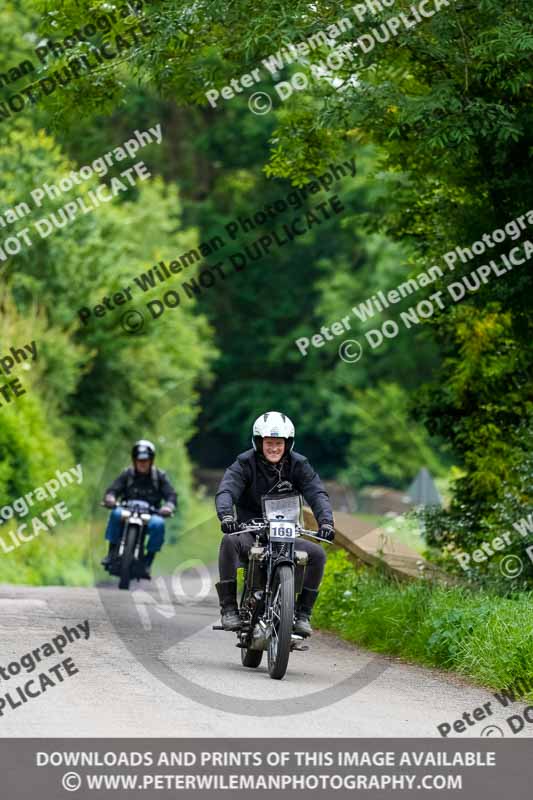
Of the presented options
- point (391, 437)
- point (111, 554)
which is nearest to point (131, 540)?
point (111, 554)

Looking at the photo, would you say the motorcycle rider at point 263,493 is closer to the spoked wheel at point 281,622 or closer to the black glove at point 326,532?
the black glove at point 326,532

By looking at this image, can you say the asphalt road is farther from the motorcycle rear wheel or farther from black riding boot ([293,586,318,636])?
black riding boot ([293,586,318,636])

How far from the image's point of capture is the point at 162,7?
13906 mm

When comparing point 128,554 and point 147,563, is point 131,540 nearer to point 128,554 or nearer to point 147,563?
point 128,554

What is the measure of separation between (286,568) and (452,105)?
4539 mm

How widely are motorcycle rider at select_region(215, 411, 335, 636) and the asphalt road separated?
1.91 feet

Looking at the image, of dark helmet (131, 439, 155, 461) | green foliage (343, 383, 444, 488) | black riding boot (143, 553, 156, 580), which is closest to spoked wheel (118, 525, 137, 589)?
black riding boot (143, 553, 156, 580)

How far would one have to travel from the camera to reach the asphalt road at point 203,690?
8.58 metres

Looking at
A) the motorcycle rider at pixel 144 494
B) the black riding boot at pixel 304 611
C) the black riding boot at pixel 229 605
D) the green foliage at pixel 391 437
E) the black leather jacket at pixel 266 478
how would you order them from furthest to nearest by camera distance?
the green foliage at pixel 391 437, the motorcycle rider at pixel 144 494, the black leather jacket at pixel 266 478, the black riding boot at pixel 229 605, the black riding boot at pixel 304 611

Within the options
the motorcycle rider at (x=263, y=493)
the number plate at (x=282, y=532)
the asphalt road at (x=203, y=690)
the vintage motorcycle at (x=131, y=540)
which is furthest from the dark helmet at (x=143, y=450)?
the number plate at (x=282, y=532)

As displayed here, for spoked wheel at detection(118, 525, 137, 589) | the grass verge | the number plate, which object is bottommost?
the grass verge

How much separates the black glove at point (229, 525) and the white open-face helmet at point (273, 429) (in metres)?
0.72

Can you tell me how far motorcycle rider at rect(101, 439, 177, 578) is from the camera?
18844 mm
